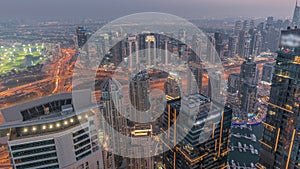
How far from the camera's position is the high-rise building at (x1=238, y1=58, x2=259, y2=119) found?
12.1 m

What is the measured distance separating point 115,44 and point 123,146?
11746mm

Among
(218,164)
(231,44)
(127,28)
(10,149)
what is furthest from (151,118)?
(231,44)

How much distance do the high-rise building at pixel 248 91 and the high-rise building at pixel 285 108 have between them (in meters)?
7.27

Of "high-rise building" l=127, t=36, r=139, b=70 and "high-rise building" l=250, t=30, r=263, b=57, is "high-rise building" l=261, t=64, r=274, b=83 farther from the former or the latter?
"high-rise building" l=127, t=36, r=139, b=70

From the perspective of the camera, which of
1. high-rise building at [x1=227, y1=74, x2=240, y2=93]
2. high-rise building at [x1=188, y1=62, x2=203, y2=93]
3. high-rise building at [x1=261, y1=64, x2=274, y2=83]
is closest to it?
high-rise building at [x1=188, y1=62, x2=203, y2=93]

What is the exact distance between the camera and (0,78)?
13.8 m

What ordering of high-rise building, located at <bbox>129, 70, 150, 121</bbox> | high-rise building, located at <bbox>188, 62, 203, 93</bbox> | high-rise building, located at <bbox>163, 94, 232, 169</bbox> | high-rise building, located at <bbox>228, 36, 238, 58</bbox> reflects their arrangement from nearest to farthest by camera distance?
high-rise building, located at <bbox>163, 94, 232, 169</bbox>, high-rise building, located at <bbox>129, 70, 150, 121</bbox>, high-rise building, located at <bbox>188, 62, 203, 93</bbox>, high-rise building, located at <bbox>228, 36, 238, 58</bbox>

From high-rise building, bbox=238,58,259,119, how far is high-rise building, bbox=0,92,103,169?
10.7m

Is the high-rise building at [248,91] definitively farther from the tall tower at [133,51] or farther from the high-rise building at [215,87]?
the tall tower at [133,51]

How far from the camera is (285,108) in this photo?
187 inches

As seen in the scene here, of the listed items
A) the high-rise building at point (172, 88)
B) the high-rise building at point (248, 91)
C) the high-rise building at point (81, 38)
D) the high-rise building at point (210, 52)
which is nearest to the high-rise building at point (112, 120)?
the high-rise building at point (172, 88)

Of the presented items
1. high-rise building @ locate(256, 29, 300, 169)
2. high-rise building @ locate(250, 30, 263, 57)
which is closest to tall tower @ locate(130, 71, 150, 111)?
high-rise building @ locate(256, 29, 300, 169)

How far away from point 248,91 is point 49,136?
39.0 feet

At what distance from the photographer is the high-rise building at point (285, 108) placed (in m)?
4.46
